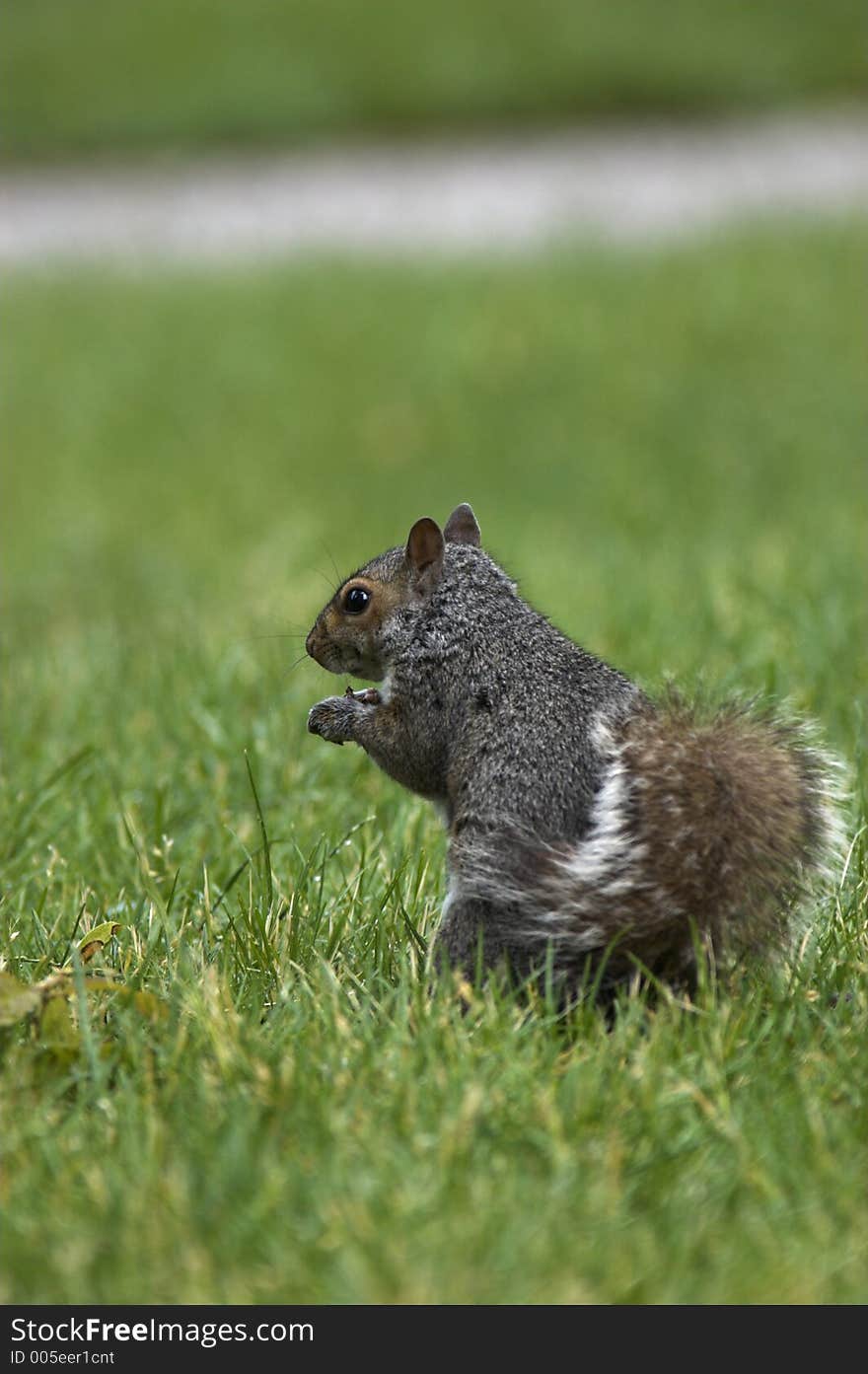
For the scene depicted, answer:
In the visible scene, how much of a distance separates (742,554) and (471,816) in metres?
4.39

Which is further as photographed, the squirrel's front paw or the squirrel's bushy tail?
the squirrel's front paw

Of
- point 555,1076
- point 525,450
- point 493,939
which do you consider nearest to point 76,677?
point 493,939

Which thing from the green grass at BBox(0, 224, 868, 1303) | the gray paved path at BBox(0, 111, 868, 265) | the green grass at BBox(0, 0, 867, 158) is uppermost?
the green grass at BBox(0, 0, 867, 158)

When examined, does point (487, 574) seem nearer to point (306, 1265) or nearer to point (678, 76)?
point (306, 1265)

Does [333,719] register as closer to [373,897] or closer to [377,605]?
[377,605]

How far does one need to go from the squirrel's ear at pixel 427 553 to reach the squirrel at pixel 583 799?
11 millimetres

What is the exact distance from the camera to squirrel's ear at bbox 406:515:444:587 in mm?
3121

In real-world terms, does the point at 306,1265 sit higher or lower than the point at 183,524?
lower

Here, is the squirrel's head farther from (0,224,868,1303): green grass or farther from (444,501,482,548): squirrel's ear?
(0,224,868,1303): green grass

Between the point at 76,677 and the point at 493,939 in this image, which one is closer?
the point at 493,939

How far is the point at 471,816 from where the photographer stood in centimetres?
282

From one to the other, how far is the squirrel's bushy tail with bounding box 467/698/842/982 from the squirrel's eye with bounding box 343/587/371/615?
631mm

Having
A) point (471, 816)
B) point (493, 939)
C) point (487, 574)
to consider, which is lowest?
point (493, 939)

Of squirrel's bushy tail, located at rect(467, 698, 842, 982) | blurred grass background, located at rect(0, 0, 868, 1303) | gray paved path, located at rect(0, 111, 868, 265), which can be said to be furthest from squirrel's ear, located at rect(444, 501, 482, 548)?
gray paved path, located at rect(0, 111, 868, 265)
